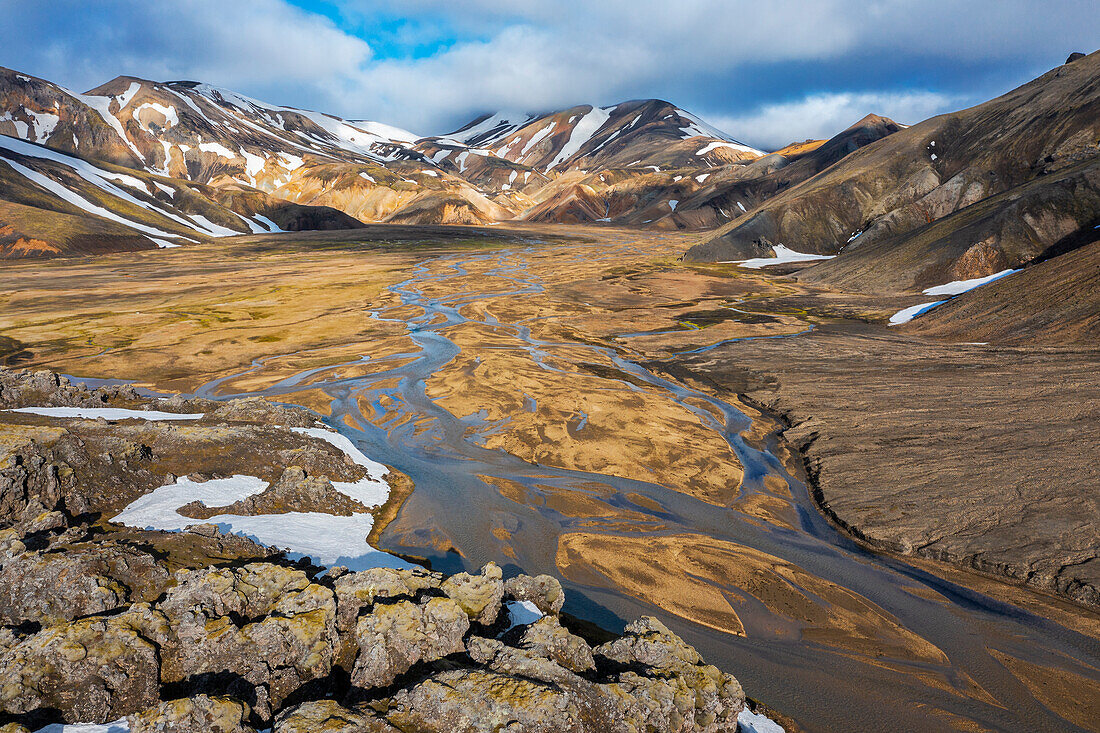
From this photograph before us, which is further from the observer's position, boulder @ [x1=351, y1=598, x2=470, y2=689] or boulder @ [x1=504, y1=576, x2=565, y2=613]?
boulder @ [x1=504, y1=576, x2=565, y2=613]

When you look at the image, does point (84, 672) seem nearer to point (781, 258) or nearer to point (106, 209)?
point (781, 258)

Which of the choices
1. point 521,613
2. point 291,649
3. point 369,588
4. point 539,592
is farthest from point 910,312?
point 291,649

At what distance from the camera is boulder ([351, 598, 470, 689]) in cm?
838

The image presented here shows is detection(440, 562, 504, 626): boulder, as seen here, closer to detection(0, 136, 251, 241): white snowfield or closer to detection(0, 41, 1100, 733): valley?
detection(0, 41, 1100, 733): valley

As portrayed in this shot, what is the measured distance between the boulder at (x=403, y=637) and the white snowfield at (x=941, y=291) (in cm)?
3913

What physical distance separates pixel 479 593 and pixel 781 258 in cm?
8340

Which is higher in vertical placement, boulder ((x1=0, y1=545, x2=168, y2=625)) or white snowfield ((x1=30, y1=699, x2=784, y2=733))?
boulder ((x1=0, y1=545, x2=168, y2=625))

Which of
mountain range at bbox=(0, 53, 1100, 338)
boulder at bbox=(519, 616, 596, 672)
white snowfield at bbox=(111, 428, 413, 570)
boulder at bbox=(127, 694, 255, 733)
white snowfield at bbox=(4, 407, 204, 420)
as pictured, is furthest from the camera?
mountain range at bbox=(0, 53, 1100, 338)

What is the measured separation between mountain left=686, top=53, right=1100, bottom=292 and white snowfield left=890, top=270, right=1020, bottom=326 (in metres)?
1.06

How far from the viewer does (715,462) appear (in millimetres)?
19219

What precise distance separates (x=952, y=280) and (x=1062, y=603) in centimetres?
4330

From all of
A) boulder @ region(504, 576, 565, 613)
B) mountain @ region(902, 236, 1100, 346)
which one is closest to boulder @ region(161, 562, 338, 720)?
boulder @ region(504, 576, 565, 613)

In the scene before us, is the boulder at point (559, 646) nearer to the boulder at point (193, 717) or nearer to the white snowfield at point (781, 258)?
the boulder at point (193, 717)

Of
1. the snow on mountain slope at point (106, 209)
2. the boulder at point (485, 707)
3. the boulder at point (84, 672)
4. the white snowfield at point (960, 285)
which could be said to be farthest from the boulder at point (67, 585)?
the snow on mountain slope at point (106, 209)
